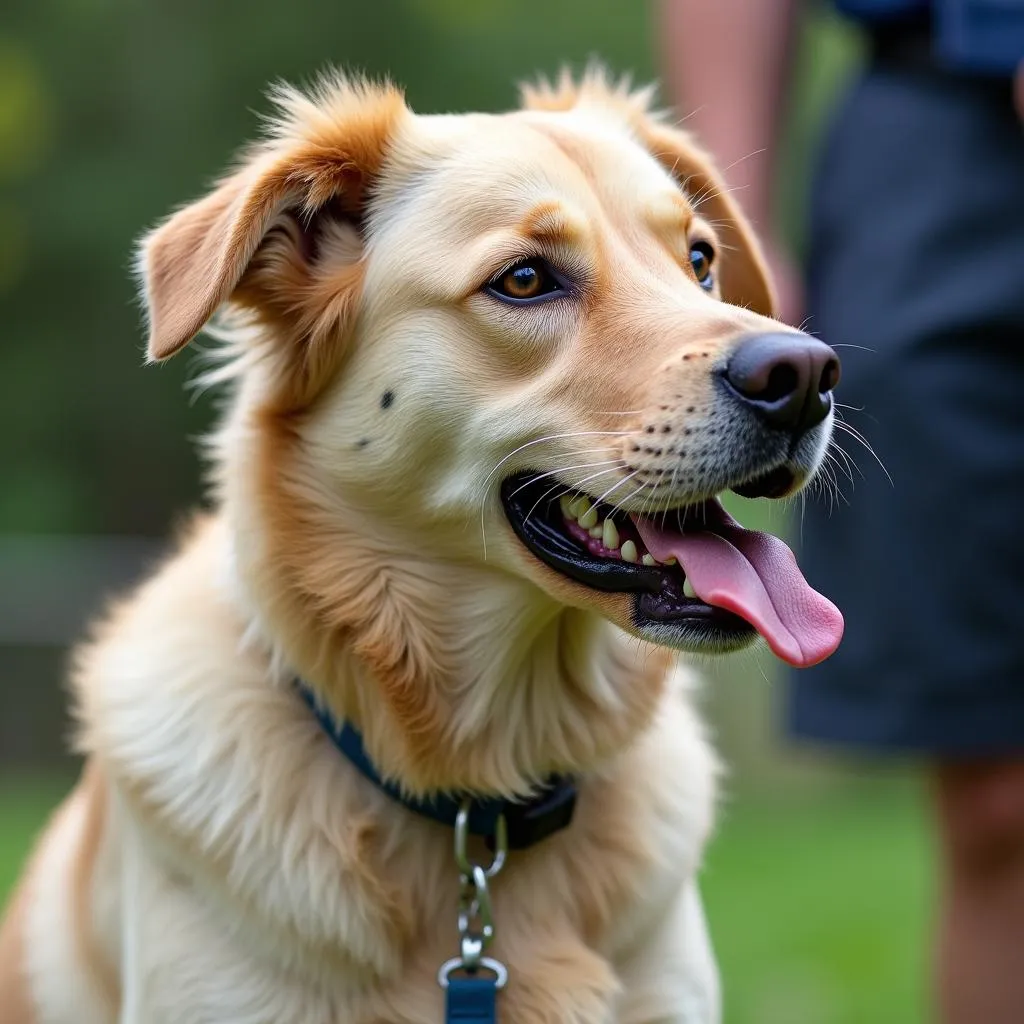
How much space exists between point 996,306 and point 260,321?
166 cm

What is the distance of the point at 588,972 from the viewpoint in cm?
282

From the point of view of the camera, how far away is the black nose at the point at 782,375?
2494 mm

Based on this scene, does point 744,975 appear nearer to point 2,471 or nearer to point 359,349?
point 359,349

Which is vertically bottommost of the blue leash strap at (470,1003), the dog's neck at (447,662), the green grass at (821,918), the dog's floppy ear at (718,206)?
the green grass at (821,918)

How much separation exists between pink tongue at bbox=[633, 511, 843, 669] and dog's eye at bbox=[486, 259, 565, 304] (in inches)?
17.9

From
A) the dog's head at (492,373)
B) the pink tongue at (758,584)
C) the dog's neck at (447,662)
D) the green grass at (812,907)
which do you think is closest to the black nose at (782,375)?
the dog's head at (492,373)

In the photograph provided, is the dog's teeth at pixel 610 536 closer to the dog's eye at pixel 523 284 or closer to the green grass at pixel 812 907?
the dog's eye at pixel 523 284

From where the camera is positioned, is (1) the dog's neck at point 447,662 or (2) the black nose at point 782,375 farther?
(1) the dog's neck at point 447,662

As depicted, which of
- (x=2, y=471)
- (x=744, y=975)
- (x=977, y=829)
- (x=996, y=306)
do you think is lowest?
(x=744, y=975)

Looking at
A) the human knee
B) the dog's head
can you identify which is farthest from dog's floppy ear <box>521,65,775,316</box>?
the human knee

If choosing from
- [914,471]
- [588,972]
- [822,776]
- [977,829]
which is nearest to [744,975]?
[977,829]

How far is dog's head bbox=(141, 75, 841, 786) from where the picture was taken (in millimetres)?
2605

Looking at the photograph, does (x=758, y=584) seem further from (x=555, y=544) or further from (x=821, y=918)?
(x=821, y=918)

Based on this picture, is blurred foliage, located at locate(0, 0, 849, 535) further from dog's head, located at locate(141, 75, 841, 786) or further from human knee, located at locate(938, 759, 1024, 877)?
dog's head, located at locate(141, 75, 841, 786)
